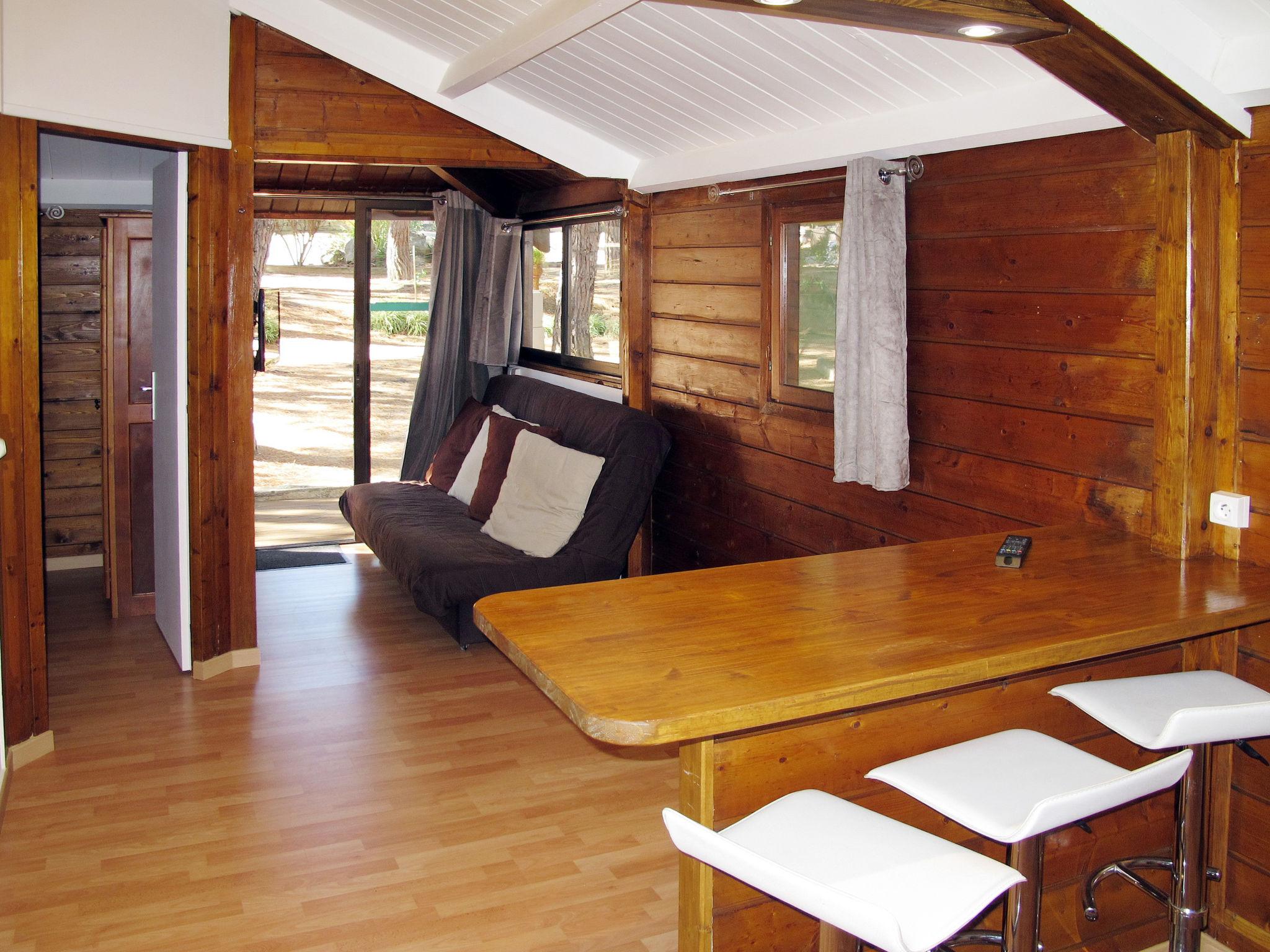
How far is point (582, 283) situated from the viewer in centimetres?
578

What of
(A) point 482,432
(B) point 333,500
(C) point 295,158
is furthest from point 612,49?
(B) point 333,500

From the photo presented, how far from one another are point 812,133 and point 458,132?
1640 millimetres

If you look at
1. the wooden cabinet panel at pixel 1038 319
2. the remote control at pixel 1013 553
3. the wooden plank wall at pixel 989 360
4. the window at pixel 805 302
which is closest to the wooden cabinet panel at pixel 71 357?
the wooden plank wall at pixel 989 360

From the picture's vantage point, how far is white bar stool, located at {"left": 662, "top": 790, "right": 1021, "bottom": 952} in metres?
1.46

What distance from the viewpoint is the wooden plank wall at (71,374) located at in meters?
5.60

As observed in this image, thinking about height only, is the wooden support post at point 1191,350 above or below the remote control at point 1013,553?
above

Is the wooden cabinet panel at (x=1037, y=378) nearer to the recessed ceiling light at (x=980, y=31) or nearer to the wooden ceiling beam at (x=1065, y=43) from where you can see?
the wooden ceiling beam at (x=1065, y=43)

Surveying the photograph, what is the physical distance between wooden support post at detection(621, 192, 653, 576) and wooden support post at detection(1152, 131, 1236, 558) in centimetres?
275

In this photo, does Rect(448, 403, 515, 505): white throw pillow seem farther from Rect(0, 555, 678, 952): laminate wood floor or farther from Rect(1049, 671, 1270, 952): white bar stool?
Rect(1049, 671, 1270, 952): white bar stool

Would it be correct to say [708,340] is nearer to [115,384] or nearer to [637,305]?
[637,305]

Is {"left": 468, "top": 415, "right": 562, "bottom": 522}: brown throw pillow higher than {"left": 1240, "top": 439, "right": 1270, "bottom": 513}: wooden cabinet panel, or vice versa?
{"left": 1240, "top": 439, "right": 1270, "bottom": 513}: wooden cabinet panel

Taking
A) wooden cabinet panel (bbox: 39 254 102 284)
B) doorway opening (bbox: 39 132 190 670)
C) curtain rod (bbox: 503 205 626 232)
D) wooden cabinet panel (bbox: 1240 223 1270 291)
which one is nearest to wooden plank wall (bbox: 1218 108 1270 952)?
wooden cabinet panel (bbox: 1240 223 1270 291)

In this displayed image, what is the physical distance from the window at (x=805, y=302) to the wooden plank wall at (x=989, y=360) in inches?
2.3

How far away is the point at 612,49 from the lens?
3713 millimetres
